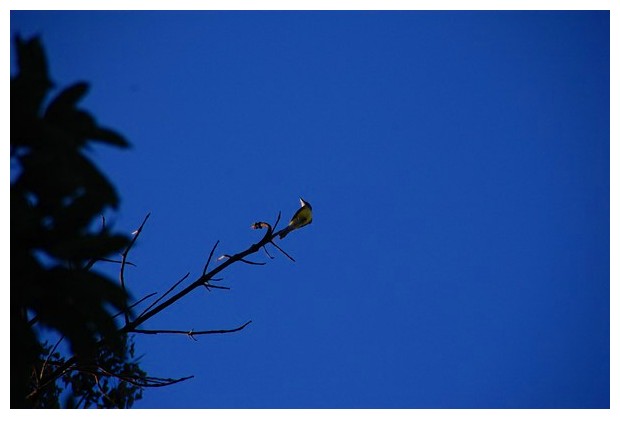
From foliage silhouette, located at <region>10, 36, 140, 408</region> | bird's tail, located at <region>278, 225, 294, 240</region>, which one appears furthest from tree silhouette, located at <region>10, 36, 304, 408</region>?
bird's tail, located at <region>278, 225, 294, 240</region>

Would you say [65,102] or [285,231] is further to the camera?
[285,231]

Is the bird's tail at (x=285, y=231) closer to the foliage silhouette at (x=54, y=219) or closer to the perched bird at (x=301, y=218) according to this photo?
the perched bird at (x=301, y=218)

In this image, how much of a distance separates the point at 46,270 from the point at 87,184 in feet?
2.24

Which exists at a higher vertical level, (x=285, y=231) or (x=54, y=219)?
(x=285, y=231)

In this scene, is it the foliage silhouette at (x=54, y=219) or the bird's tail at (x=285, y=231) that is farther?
the bird's tail at (x=285, y=231)

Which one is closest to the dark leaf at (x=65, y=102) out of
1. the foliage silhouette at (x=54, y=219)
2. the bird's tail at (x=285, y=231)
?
the foliage silhouette at (x=54, y=219)

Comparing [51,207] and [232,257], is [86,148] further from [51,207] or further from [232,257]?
[232,257]

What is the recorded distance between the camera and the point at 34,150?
3.26 metres

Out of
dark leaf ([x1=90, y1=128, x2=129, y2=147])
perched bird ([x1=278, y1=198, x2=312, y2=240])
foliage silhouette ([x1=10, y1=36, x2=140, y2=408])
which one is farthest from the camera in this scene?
perched bird ([x1=278, y1=198, x2=312, y2=240])

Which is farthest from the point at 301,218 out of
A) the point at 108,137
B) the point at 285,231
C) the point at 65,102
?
the point at 65,102

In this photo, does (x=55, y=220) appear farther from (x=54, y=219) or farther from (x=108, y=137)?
(x=108, y=137)

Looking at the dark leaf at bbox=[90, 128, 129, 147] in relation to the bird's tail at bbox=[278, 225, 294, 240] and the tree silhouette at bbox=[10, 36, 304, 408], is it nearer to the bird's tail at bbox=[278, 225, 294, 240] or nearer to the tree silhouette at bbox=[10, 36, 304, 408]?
the tree silhouette at bbox=[10, 36, 304, 408]

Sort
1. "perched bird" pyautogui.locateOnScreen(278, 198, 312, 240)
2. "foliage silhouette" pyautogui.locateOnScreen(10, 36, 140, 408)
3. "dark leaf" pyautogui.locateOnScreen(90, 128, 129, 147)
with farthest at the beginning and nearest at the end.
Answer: "perched bird" pyautogui.locateOnScreen(278, 198, 312, 240)
"dark leaf" pyautogui.locateOnScreen(90, 128, 129, 147)
"foliage silhouette" pyautogui.locateOnScreen(10, 36, 140, 408)

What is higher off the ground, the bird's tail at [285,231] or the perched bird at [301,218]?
the perched bird at [301,218]
